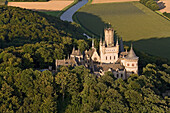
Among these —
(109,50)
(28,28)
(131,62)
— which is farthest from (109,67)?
(28,28)

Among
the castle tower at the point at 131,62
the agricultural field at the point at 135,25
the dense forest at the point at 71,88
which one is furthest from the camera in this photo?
the agricultural field at the point at 135,25

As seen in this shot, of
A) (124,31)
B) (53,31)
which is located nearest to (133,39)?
(124,31)

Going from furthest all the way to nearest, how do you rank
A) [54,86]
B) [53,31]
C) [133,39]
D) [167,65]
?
[133,39] < [53,31] < [167,65] < [54,86]

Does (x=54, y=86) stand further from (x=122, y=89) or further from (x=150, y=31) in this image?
(x=150, y=31)

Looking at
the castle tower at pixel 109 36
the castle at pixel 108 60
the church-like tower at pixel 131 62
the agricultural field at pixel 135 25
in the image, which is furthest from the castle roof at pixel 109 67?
the agricultural field at pixel 135 25

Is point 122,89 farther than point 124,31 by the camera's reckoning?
No

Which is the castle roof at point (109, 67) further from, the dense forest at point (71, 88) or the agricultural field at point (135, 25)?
the agricultural field at point (135, 25)
